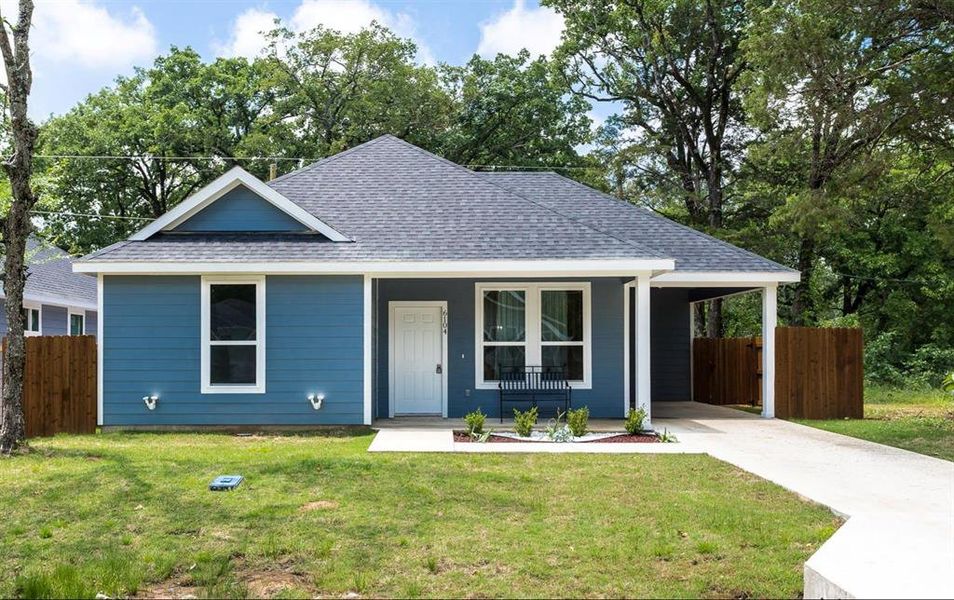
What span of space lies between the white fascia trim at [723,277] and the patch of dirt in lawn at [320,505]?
825cm

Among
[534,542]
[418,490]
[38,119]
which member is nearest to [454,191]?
[418,490]

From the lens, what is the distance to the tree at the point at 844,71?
41.9ft

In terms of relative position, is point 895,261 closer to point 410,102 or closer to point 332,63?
point 410,102

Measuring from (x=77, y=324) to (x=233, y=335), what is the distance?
62.1ft

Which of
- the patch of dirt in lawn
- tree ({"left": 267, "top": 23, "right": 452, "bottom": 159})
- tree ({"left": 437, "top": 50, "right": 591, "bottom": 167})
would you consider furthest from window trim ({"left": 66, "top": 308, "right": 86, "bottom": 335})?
the patch of dirt in lawn

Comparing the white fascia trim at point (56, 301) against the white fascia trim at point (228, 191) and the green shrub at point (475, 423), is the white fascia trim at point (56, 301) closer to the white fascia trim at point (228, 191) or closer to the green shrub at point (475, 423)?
the white fascia trim at point (228, 191)

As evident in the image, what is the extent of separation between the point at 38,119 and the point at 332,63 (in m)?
14.9

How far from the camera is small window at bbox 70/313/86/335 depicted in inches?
1065

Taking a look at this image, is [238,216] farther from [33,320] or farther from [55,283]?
[55,283]

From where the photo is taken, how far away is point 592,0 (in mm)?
27344

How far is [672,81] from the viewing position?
27656 mm

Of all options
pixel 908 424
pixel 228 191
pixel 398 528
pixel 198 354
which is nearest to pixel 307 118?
pixel 228 191

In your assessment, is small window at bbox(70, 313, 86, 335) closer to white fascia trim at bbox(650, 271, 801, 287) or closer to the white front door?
the white front door

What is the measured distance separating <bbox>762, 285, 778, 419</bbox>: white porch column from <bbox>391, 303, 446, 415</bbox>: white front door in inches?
232
